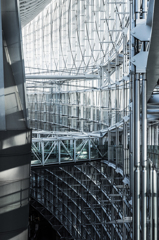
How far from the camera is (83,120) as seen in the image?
3331cm

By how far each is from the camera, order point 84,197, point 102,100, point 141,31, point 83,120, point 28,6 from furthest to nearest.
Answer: point 83,120
point 84,197
point 102,100
point 28,6
point 141,31

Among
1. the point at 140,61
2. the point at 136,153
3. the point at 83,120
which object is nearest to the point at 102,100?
the point at 83,120

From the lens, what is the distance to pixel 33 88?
1781 inches

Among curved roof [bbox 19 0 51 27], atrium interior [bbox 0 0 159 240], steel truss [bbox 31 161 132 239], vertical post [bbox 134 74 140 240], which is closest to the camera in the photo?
atrium interior [bbox 0 0 159 240]

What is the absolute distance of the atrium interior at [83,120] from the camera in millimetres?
4082

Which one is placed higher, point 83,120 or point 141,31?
point 141,31

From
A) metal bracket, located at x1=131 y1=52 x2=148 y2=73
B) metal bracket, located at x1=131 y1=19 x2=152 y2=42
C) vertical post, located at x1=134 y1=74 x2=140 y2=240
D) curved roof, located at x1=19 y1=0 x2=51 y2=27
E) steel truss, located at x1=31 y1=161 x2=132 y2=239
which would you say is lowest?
steel truss, located at x1=31 y1=161 x2=132 y2=239

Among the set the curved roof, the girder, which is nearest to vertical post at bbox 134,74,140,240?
the girder

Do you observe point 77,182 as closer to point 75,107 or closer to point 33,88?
point 75,107

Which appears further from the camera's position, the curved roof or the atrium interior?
the curved roof

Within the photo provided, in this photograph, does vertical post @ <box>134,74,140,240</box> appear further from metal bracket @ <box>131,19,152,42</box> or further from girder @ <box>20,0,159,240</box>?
metal bracket @ <box>131,19,152,42</box>

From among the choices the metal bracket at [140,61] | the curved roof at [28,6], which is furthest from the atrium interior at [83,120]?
the curved roof at [28,6]

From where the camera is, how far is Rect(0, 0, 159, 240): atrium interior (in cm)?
408

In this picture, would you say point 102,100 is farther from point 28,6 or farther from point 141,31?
point 141,31
